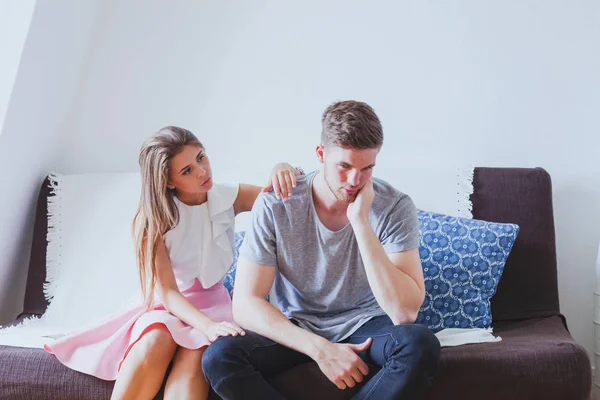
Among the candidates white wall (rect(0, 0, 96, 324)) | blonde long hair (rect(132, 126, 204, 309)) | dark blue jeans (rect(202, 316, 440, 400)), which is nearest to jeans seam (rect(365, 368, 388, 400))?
dark blue jeans (rect(202, 316, 440, 400))

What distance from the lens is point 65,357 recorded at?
5.69 feet

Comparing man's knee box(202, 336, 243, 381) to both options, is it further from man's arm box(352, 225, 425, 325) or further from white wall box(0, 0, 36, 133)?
white wall box(0, 0, 36, 133)

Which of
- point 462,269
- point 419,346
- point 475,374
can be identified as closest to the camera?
point 419,346

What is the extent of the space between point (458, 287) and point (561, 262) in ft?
1.91

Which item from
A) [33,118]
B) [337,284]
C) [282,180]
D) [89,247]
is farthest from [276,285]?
[33,118]

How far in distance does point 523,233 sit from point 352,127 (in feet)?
2.87

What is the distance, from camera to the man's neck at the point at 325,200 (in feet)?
5.78

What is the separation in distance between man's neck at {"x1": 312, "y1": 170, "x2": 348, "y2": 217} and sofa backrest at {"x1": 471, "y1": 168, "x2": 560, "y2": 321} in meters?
0.66

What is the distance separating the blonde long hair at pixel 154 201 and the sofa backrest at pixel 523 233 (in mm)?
974

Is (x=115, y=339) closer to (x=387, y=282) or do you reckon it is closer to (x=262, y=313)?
(x=262, y=313)

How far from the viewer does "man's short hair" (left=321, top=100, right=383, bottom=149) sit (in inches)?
63.6

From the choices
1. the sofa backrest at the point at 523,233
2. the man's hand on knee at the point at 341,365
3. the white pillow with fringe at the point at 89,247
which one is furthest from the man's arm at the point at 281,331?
the sofa backrest at the point at 523,233

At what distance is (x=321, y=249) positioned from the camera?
1.76 meters

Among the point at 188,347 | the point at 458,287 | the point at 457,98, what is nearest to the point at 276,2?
the point at 457,98
